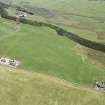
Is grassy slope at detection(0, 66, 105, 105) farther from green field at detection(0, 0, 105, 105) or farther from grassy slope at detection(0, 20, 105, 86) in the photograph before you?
grassy slope at detection(0, 20, 105, 86)

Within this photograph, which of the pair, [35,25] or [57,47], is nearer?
[57,47]

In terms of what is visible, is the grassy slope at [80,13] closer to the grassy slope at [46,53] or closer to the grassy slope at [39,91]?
the grassy slope at [46,53]

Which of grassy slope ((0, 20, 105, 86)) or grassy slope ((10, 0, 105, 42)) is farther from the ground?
grassy slope ((0, 20, 105, 86))

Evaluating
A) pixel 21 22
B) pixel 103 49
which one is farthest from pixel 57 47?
pixel 21 22

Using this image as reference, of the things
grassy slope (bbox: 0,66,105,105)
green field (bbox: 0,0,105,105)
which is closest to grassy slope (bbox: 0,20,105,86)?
green field (bbox: 0,0,105,105)

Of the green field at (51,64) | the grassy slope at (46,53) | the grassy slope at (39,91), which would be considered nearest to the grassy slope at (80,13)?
the green field at (51,64)

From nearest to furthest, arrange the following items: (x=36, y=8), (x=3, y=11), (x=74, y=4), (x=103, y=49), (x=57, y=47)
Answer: (x=57, y=47), (x=103, y=49), (x=3, y=11), (x=36, y=8), (x=74, y=4)

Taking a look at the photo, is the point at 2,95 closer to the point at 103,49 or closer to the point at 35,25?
the point at 103,49
